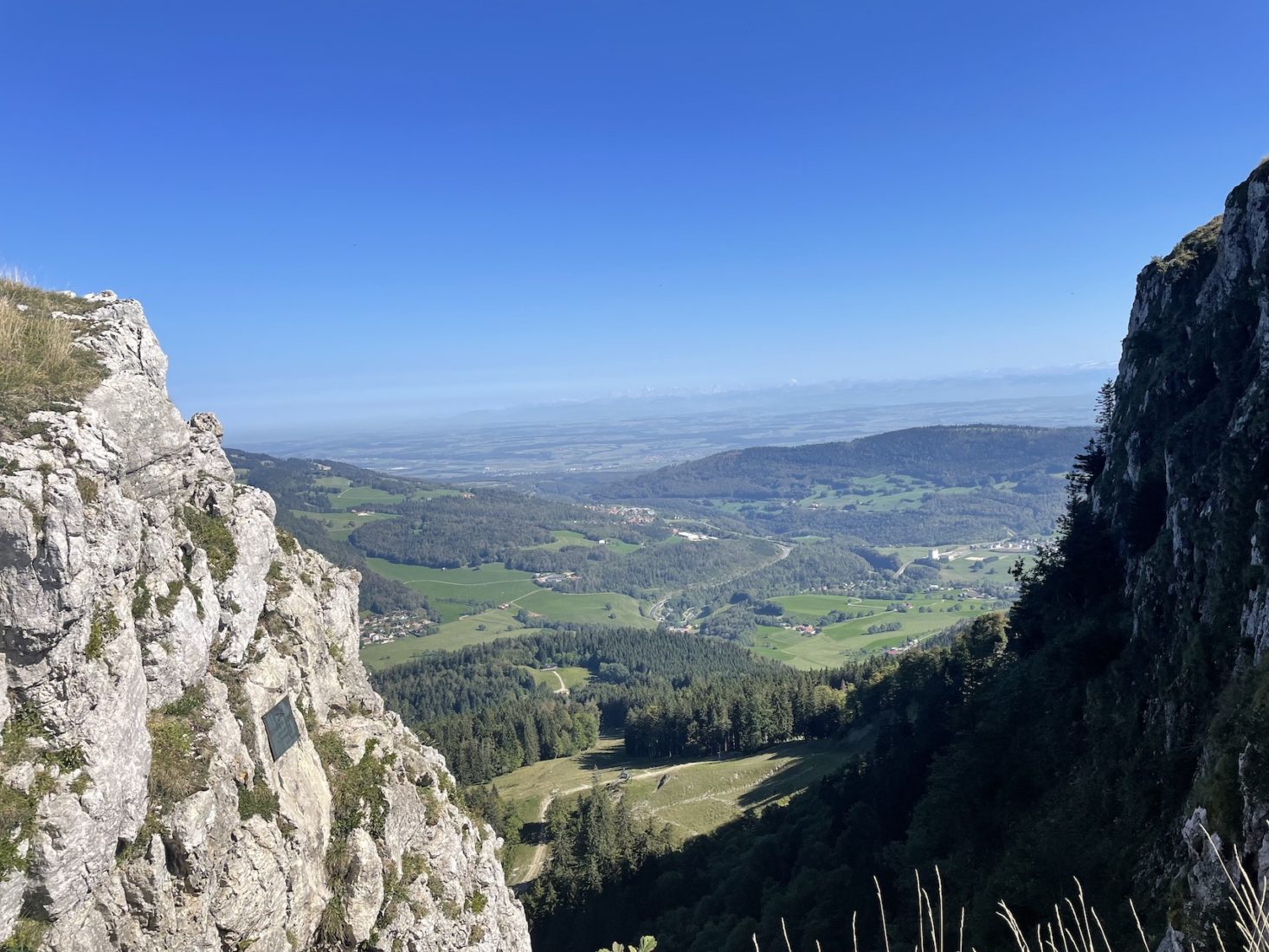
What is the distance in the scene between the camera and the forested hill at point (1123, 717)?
1755cm

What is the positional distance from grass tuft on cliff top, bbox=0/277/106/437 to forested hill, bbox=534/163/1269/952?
1052 inches

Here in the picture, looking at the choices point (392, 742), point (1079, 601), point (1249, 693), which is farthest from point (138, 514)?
point (1079, 601)

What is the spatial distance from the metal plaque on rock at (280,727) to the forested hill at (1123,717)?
78.3ft

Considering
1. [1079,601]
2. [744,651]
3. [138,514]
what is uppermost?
[138,514]

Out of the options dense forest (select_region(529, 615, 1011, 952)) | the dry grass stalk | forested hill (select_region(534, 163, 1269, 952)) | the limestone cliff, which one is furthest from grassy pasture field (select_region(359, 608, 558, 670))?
the limestone cliff

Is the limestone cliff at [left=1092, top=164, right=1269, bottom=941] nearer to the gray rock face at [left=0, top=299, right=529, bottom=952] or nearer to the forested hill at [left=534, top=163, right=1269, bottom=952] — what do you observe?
the forested hill at [left=534, top=163, right=1269, bottom=952]

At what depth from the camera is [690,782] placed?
75125 mm

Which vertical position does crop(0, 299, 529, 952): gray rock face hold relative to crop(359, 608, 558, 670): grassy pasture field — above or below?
above

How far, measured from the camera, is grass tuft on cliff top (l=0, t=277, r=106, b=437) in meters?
18.9

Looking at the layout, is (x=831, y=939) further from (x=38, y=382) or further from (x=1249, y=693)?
(x=38, y=382)

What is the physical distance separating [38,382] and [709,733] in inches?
3123

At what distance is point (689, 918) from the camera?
46750 mm

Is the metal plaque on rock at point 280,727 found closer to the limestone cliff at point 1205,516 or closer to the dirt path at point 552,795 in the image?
the limestone cliff at point 1205,516

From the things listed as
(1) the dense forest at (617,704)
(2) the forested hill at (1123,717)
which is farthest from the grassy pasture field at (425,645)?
(2) the forested hill at (1123,717)
